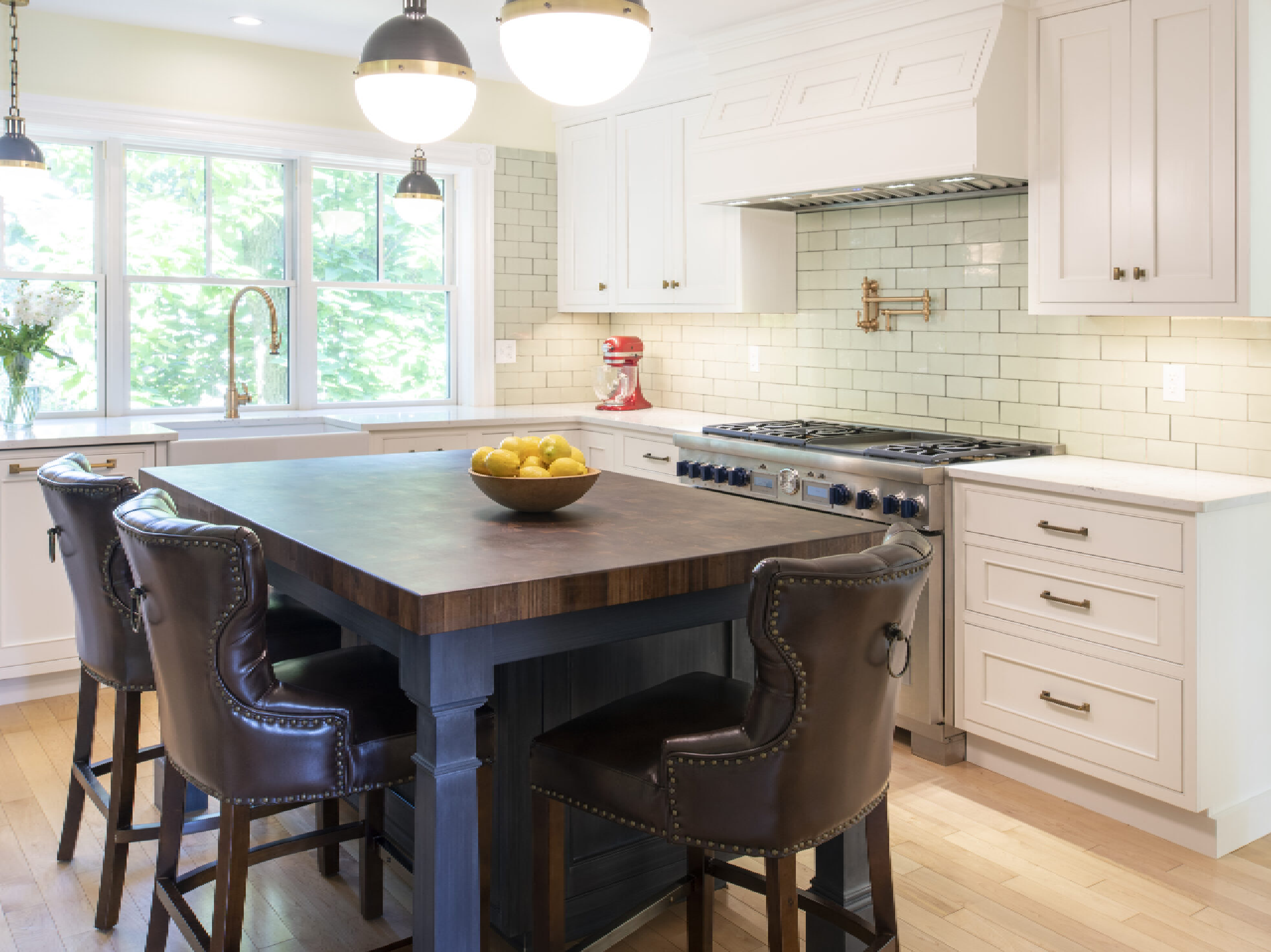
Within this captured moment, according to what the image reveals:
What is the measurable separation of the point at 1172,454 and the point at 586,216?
3190 mm

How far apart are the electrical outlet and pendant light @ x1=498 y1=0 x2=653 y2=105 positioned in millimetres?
2319

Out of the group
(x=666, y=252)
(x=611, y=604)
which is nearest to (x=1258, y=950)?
(x=611, y=604)

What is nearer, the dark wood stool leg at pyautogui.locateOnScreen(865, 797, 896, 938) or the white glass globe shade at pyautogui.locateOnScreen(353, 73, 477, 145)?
the dark wood stool leg at pyautogui.locateOnScreen(865, 797, 896, 938)

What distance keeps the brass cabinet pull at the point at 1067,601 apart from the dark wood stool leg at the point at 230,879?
7.57ft

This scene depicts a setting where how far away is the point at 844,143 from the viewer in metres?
4.03

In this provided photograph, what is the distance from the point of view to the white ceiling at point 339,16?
14.4ft

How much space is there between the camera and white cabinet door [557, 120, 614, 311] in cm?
Answer: 562

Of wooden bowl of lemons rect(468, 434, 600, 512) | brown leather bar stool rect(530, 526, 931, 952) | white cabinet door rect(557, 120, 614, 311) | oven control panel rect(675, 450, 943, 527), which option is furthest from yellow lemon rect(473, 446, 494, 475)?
white cabinet door rect(557, 120, 614, 311)

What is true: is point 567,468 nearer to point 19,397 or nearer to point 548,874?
point 548,874

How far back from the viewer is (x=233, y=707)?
1.87 m

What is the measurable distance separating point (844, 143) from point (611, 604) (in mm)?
2669

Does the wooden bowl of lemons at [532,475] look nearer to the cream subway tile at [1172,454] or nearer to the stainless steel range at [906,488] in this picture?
the stainless steel range at [906,488]

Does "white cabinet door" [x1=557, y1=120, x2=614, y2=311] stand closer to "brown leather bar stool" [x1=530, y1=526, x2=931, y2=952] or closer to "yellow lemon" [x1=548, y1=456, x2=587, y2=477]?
"yellow lemon" [x1=548, y1=456, x2=587, y2=477]

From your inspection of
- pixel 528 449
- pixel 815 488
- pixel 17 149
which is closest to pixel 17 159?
pixel 17 149
